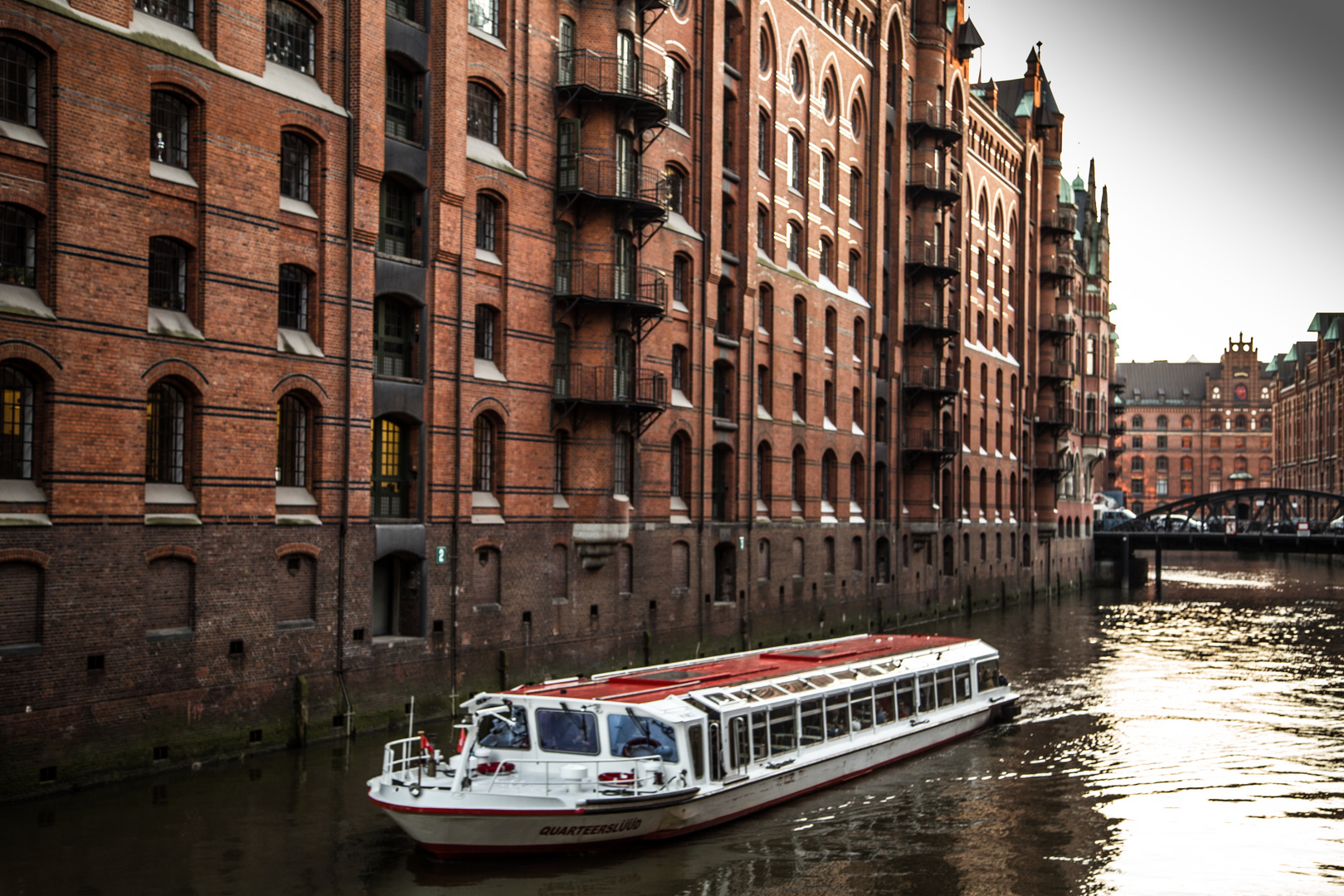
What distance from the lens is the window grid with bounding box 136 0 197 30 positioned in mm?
21578

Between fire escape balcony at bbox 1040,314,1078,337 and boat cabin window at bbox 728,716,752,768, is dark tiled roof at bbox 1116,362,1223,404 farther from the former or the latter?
boat cabin window at bbox 728,716,752,768

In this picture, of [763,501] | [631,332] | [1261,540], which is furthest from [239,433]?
[1261,540]

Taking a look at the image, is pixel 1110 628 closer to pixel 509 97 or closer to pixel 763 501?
pixel 763 501

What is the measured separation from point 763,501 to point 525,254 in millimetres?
14409

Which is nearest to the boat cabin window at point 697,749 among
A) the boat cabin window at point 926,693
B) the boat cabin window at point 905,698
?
the boat cabin window at point 905,698

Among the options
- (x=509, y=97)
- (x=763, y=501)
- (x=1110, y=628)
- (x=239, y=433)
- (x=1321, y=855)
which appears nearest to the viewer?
(x=1321, y=855)

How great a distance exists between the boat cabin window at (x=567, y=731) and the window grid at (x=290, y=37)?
13249 mm

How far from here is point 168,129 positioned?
21.9 meters

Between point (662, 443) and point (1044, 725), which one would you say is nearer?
point (1044, 725)

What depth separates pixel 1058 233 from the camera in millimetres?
73750

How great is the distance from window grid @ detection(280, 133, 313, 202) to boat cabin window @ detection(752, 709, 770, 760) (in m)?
12.7

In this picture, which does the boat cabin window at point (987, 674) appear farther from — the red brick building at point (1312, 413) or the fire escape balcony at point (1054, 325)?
the red brick building at point (1312, 413)

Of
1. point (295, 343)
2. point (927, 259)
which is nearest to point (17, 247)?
point (295, 343)

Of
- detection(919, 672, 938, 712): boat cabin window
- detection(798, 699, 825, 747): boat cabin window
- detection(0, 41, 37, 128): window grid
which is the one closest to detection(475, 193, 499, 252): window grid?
detection(0, 41, 37, 128): window grid
